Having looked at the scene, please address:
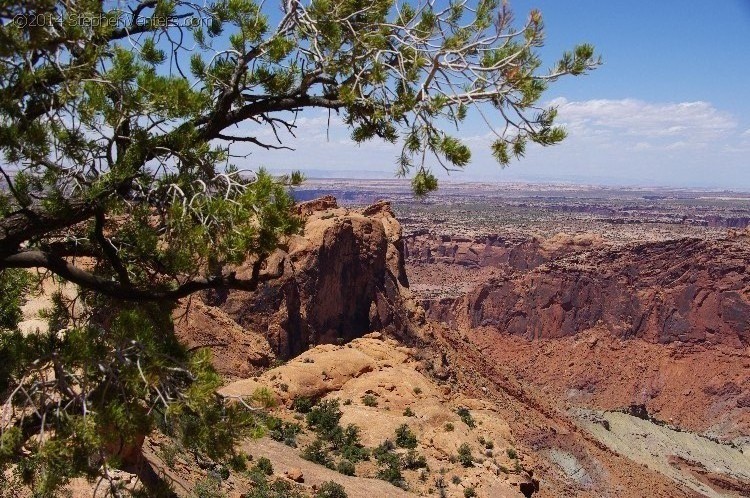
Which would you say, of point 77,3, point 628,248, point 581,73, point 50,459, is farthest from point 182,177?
point 628,248

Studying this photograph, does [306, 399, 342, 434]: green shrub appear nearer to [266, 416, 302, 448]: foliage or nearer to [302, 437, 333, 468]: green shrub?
[266, 416, 302, 448]: foliage

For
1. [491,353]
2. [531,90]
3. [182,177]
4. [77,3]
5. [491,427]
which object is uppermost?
[77,3]

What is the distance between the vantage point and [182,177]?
16.8 ft

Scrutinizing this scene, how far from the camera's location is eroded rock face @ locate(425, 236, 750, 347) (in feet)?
174

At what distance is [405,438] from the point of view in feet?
60.4

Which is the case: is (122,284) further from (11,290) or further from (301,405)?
(301,405)

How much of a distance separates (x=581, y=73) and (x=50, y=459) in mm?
4694

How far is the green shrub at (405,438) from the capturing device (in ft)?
59.8

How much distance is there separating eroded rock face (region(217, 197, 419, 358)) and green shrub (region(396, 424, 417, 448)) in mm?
7552

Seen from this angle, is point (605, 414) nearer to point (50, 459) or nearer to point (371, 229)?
point (371, 229)

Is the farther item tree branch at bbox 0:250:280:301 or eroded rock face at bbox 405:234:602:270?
eroded rock face at bbox 405:234:602:270

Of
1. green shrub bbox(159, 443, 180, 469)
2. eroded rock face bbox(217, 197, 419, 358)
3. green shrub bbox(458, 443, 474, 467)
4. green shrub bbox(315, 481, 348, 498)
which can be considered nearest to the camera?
green shrub bbox(159, 443, 180, 469)

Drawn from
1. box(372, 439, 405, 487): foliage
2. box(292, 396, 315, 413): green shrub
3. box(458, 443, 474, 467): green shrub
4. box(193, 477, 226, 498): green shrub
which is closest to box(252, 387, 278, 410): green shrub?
box(193, 477, 226, 498): green shrub

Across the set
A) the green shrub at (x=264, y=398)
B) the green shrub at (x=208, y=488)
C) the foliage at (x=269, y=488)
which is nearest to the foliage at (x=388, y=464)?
the foliage at (x=269, y=488)
